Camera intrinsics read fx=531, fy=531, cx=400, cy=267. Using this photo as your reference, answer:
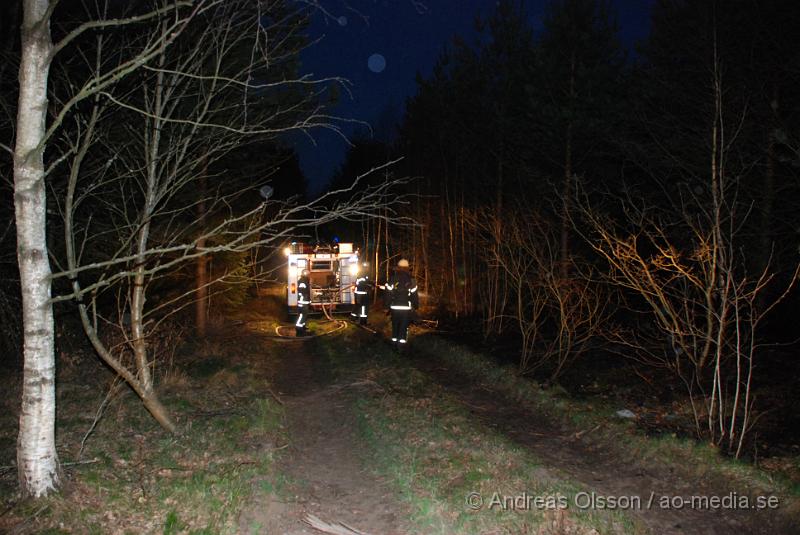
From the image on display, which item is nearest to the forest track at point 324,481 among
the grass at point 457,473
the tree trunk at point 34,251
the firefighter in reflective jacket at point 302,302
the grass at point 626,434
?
the grass at point 457,473

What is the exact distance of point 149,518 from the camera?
14.7 ft

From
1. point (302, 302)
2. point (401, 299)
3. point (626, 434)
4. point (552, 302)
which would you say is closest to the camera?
point (626, 434)

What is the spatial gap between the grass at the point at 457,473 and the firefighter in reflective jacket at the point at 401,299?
3.89 m

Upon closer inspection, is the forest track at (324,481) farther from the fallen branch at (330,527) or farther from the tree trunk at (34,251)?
the tree trunk at (34,251)

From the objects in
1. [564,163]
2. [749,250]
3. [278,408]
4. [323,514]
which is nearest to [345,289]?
[564,163]

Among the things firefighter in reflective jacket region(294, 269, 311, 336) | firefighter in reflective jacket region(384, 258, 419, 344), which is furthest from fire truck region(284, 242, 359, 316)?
firefighter in reflective jacket region(384, 258, 419, 344)

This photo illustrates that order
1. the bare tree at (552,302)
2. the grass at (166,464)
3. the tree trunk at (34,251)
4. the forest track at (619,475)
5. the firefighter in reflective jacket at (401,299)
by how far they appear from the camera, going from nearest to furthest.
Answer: the tree trunk at (34,251) → the grass at (166,464) → the forest track at (619,475) → the bare tree at (552,302) → the firefighter in reflective jacket at (401,299)

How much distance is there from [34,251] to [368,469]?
13.1 ft

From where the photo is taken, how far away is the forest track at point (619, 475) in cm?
495

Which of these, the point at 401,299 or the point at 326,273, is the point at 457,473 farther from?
the point at 326,273

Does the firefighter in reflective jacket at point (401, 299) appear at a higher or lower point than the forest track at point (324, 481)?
higher

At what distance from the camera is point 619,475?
598 cm

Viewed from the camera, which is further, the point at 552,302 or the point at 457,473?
the point at 552,302

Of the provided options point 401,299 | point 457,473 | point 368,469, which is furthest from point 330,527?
point 401,299
